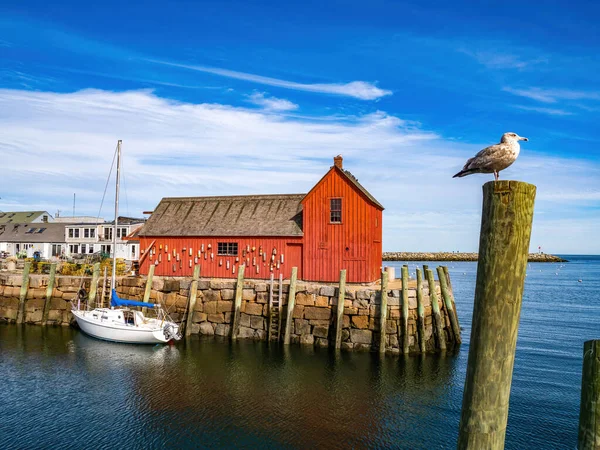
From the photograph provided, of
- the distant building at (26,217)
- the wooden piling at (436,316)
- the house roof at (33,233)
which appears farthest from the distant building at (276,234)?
the distant building at (26,217)

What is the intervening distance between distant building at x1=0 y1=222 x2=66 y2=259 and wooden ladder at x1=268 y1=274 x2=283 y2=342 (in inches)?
1618

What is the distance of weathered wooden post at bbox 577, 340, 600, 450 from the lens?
189 inches

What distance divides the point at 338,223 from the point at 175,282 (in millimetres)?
9620

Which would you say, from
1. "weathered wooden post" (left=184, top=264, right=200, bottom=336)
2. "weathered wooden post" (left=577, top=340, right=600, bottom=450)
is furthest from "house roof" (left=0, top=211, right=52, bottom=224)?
"weathered wooden post" (left=577, top=340, right=600, bottom=450)

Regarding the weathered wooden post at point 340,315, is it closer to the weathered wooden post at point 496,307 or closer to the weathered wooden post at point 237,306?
the weathered wooden post at point 237,306

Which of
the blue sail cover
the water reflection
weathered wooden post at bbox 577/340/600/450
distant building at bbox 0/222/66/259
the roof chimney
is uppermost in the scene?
the roof chimney

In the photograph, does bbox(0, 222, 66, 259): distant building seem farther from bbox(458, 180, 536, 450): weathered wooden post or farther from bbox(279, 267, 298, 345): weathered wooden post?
bbox(458, 180, 536, 450): weathered wooden post

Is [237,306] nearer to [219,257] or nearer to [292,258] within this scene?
[292,258]

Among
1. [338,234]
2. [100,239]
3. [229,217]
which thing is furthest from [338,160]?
[100,239]

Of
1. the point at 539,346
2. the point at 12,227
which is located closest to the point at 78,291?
the point at 539,346

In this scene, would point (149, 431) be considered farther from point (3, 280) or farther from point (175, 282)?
point (3, 280)

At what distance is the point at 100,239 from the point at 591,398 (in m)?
54.6

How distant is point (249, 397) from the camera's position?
1578cm

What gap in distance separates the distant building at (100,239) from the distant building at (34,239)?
1652 millimetres
